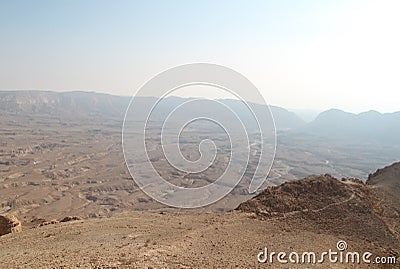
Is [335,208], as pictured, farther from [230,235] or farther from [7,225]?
[7,225]

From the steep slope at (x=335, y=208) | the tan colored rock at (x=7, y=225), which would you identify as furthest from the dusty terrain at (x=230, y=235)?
the tan colored rock at (x=7, y=225)

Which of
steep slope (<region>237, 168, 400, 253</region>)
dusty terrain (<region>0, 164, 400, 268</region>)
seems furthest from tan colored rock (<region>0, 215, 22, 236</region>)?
steep slope (<region>237, 168, 400, 253</region>)

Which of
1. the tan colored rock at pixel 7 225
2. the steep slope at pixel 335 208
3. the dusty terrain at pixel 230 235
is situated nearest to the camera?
the dusty terrain at pixel 230 235

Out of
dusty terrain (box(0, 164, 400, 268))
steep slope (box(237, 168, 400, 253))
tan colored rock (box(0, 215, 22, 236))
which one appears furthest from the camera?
tan colored rock (box(0, 215, 22, 236))

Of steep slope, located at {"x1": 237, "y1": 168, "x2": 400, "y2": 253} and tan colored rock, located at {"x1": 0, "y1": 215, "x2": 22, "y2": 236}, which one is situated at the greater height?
steep slope, located at {"x1": 237, "y1": 168, "x2": 400, "y2": 253}

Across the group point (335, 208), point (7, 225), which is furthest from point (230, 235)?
point (7, 225)

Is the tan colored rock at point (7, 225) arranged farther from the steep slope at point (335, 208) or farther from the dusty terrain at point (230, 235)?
the steep slope at point (335, 208)

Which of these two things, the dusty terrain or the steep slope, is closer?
the dusty terrain

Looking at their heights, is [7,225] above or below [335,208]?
below

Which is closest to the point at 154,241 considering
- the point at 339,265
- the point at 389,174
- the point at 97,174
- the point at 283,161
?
the point at 339,265

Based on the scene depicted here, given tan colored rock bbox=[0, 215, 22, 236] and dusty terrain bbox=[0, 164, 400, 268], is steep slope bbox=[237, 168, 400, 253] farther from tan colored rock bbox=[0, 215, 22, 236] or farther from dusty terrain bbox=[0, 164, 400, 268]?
tan colored rock bbox=[0, 215, 22, 236]

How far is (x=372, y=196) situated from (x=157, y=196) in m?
51.1

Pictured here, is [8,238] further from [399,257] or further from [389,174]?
[389,174]

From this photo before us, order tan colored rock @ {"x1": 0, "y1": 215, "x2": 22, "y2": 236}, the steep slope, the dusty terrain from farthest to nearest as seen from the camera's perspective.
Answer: tan colored rock @ {"x1": 0, "y1": 215, "x2": 22, "y2": 236} → the steep slope → the dusty terrain
